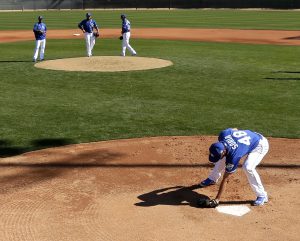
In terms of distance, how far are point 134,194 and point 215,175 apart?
1304 millimetres

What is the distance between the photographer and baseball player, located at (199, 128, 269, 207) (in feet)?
20.7

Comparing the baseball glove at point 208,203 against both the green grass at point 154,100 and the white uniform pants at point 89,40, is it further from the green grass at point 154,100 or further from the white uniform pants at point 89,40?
the white uniform pants at point 89,40

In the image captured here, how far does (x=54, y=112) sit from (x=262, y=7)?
5574 centimetres

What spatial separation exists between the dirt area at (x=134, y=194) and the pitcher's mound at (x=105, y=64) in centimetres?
900

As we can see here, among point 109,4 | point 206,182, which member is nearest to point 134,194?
point 206,182

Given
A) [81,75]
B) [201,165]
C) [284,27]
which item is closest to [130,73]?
[81,75]

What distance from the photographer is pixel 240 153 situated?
21.1 feet

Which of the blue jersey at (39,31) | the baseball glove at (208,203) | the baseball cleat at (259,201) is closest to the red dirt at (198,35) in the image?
the blue jersey at (39,31)

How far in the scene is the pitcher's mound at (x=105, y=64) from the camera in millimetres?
18375

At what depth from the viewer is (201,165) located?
8.55 m

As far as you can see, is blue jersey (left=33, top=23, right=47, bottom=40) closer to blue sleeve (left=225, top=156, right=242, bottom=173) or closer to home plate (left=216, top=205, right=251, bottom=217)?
home plate (left=216, top=205, right=251, bottom=217)

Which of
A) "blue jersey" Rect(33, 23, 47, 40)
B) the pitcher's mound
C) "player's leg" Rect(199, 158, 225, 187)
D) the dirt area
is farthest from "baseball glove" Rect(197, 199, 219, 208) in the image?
"blue jersey" Rect(33, 23, 47, 40)

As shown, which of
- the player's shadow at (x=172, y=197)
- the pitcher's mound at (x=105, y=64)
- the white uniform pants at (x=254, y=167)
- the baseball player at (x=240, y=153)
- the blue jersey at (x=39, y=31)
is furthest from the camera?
the blue jersey at (x=39, y=31)

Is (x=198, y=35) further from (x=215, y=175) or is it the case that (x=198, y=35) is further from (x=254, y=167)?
(x=254, y=167)
